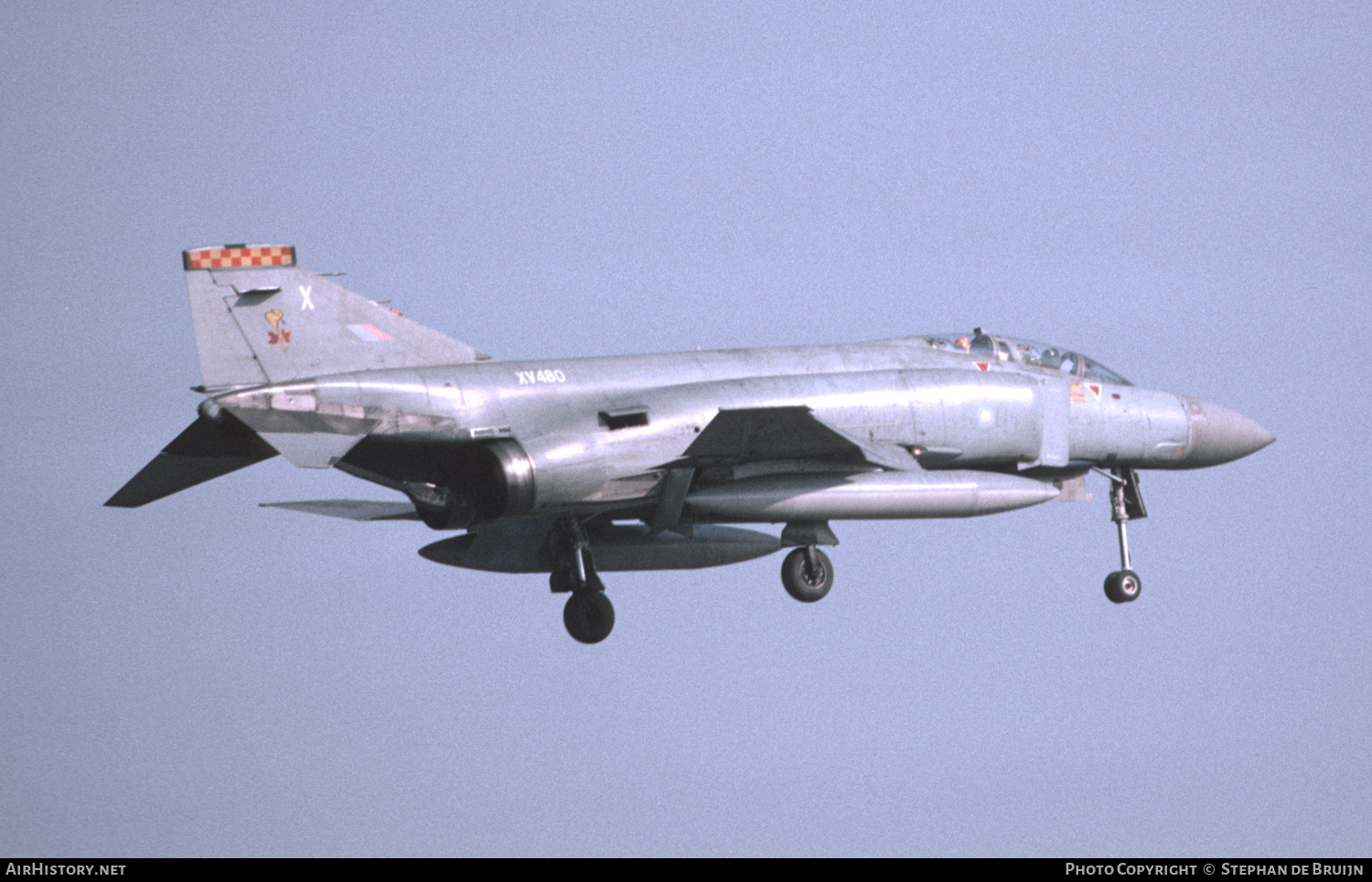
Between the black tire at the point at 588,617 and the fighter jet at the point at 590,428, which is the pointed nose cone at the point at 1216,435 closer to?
the fighter jet at the point at 590,428

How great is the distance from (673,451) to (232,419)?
4.31m

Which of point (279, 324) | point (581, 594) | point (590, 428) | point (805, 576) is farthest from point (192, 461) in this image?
point (805, 576)

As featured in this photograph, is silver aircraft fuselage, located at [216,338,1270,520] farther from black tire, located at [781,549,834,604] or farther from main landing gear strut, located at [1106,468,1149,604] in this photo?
black tire, located at [781,549,834,604]

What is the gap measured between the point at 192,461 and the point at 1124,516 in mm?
10458

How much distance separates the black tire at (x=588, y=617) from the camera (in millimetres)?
24078

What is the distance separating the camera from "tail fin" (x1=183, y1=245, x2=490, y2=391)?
21.4 m

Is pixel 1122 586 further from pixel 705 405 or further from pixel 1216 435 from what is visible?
pixel 705 405

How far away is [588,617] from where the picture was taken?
24.1 meters

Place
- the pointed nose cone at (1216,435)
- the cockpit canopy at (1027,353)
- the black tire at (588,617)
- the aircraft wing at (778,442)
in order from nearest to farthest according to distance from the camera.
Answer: the aircraft wing at (778,442) < the black tire at (588,617) < the cockpit canopy at (1027,353) < the pointed nose cone at (1216,435)

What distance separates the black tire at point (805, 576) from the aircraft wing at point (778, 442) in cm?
210

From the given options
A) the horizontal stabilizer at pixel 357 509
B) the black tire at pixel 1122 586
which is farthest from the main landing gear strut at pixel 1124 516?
the horizontal stabilizer at pixel 357 509

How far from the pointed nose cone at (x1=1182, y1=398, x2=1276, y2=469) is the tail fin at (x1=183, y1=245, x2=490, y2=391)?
8.84 m
